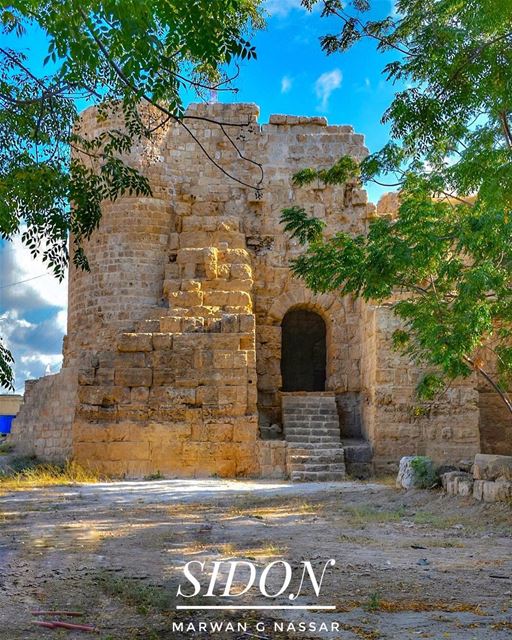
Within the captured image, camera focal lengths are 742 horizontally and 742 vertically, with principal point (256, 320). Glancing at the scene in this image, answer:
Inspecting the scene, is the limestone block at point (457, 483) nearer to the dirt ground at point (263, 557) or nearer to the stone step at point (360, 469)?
the dirt ground at point (263, 557)

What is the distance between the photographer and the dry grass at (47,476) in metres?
11.9

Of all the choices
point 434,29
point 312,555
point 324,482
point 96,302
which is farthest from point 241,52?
point 96,302

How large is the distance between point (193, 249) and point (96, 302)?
8.63 feet

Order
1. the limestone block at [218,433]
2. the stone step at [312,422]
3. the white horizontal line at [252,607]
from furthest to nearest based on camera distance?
the stone step at [312,422]
the limestone block at [218,433]
the white horizontal line at [252,607]

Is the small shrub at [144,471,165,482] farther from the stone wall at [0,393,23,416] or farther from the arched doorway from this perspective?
the stone wall at [0,393,23,416]

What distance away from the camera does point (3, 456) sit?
1548 cm

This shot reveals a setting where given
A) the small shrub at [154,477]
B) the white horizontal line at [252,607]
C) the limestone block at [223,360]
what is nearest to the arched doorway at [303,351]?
the limestone block at [223,360]

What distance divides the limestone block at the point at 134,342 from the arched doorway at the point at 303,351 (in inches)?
269

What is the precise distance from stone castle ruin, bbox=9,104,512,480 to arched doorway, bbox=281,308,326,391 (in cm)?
4

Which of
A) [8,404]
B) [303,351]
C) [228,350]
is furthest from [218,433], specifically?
[8,404]

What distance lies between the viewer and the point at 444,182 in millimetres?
9641

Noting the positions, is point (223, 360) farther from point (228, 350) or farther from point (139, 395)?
point (139, 395)

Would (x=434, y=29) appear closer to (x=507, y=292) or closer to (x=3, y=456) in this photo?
(x=507, y=292)

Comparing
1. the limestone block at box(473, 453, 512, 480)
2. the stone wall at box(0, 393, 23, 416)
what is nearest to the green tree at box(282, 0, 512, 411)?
the limestone block at box(473, 453, 512, 480)
